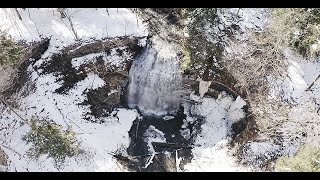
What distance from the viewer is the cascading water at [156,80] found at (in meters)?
29.5

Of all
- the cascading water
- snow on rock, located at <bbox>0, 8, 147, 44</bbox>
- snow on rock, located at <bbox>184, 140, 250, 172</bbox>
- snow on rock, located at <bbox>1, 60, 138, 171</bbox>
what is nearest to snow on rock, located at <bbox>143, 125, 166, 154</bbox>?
snow on rock, located at <bbox>1, 60, 138, 171</bbox>

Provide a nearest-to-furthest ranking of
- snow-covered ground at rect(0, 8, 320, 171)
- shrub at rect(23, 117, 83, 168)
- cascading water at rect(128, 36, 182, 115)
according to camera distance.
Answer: shrub at rect(23, 117, 83, 168)
snow-covered ground at rect(0, 8, 320, 171)
cascading water at rect(128, 36, 182, 115)

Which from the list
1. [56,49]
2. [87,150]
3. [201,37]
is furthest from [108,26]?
[87,150]

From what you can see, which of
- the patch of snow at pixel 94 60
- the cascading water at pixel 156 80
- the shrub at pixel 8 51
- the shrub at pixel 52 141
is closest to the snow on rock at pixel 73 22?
the patch of snow at pixel 94 60

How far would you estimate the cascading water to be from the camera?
29.5m

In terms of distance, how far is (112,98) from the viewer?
30.2 metres

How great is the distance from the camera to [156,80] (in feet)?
98.9

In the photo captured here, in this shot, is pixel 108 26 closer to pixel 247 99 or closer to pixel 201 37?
pixel 201 37

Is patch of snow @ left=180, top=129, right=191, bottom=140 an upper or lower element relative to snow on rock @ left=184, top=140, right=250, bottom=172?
upper

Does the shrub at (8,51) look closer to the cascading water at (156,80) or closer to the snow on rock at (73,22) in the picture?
the snow on rock at (73,22)

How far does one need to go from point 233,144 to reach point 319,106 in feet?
20.0

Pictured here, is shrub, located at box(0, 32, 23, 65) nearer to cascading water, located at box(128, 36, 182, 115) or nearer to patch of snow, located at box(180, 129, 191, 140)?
cascading water, located at box(128, 36, 182, 115)

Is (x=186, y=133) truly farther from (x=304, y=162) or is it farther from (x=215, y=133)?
(x=304, y=162)

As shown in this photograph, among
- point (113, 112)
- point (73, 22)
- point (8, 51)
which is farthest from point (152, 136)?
point (8, 51)
